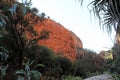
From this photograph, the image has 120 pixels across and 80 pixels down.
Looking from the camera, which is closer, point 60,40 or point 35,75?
point 35,75

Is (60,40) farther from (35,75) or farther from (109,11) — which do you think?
(35,75)

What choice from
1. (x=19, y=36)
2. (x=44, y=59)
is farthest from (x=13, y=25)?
(x=44, y=59)

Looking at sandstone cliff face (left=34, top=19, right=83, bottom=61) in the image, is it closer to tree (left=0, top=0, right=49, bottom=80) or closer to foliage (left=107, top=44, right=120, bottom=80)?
tree (left=0, top=0, right=49, bottom=80)

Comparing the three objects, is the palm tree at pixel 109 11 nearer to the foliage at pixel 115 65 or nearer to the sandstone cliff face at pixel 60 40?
the foliage at pixel 115 65

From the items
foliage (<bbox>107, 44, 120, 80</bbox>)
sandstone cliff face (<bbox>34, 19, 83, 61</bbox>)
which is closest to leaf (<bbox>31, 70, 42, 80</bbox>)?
foliage (<bbox>107, 44, 120, 80</bbox>)

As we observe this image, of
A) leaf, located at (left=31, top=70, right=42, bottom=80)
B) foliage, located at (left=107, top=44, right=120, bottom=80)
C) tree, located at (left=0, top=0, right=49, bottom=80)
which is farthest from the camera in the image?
tree, located at (left=0, top=0, right=49, bottom=80)

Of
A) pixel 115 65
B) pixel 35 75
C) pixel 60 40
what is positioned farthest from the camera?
pixel 60 40

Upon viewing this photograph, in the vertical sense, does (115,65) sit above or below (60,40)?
below

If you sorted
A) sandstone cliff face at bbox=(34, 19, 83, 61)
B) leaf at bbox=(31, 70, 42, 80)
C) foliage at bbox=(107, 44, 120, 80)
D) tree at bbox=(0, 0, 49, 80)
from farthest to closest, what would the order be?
A: sandstone cliff face at bbox=(34, 19, 83, 61)
tree at bbox=(0, 0, 49, 80)
foliage at bbox=(107, 44, 120, 80)
leaf at bbox=(31, 70, 42, 80)

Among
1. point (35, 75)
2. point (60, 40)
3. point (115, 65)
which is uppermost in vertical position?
point (60, 40)

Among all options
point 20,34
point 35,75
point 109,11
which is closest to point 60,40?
point 20,34

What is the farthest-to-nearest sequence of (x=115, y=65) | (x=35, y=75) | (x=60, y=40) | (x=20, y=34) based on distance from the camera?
(x=60, y=40)
(x=20, y=34)
(x=115, y=65)
(x=35, y=75)

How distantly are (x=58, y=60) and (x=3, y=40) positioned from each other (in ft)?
16.1

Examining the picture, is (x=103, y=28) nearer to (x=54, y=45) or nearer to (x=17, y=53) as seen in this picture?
(x=17, y=53)
